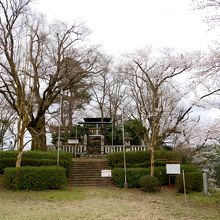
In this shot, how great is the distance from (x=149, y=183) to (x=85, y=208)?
7.02m

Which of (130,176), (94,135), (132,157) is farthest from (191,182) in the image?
(94,135)

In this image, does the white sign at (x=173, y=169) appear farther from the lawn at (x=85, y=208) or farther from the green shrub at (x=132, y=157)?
the green shrub at (x=132, y=157)

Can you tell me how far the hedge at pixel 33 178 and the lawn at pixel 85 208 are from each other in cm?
67

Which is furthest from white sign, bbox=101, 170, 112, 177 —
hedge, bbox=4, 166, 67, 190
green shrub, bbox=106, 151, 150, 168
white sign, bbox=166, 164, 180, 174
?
white sign, bbox=166, 164, 180, 174

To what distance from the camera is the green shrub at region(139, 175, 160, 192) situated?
59.0 feet

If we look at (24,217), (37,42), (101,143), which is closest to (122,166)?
(101,143)

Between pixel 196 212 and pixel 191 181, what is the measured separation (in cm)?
708

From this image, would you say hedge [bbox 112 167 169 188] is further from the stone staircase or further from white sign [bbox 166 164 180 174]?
white sign [bbox 166 164 180 174]

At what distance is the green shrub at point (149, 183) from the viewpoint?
1798 cm

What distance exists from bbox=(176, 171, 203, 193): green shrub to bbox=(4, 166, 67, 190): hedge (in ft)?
21.3

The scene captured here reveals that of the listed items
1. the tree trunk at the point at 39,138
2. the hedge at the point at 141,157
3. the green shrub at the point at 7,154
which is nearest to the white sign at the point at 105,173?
the hedge at the point at 141,157

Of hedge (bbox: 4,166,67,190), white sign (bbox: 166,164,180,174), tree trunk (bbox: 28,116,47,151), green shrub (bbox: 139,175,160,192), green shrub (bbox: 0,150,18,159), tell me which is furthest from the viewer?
tree trunk (bbox: 28,116,47,151)

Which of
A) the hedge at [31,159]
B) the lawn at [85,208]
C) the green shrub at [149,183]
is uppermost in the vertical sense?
the hedge at [31,159]

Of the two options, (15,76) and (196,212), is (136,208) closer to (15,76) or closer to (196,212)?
(196,212)
